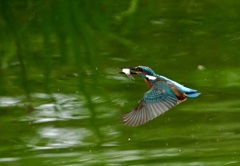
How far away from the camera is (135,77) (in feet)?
8.30

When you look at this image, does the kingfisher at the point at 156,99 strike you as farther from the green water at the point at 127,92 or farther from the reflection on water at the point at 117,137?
the reflection on water at the point at 117,137

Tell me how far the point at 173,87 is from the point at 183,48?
2.35ft

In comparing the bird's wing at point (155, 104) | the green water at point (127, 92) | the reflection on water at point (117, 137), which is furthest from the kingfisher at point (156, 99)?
the reflection on water at point (117, 137)

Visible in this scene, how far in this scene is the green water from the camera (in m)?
2.14

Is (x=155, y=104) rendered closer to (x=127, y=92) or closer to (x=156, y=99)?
(x=156, y=99)

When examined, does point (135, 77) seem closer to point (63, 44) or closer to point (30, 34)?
point (30, 34)

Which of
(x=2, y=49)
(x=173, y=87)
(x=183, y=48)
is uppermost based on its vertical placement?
(x=183, y=48)

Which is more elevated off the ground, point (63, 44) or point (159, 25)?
point (159, 25)

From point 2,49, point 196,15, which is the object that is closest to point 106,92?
point 196,15

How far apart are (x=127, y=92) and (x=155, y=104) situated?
2.07ft

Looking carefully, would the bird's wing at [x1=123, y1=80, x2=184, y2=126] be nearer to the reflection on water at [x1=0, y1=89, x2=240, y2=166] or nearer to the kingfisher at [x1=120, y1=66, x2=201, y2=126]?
the kingfisher at [x1=120, y1=66, x2=201, y2=126]

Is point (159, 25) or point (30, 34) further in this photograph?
point (159, 25)

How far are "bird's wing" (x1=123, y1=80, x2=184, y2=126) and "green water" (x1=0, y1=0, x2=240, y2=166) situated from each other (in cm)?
14

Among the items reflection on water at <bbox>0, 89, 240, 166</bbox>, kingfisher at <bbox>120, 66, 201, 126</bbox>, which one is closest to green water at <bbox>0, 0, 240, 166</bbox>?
reflection on water at <bbox>0, 89, 240, 166</bbox>
